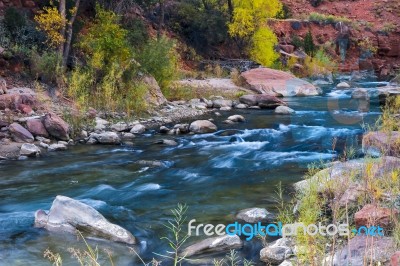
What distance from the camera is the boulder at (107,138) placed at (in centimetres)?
1189

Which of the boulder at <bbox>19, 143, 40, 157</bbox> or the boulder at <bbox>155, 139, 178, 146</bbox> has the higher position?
the boulder at <bbox>19, 143, 40, 157</bbox>

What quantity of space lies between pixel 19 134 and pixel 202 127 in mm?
4765

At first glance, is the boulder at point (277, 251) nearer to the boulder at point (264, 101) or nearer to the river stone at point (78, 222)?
the river stone at point (78, 222)

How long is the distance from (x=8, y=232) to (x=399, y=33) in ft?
132

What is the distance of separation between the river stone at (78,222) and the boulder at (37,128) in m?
5.58

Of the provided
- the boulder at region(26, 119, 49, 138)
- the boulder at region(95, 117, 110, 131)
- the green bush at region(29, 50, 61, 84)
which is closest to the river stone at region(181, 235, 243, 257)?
the boulder at region(26, 119, 49, 138)

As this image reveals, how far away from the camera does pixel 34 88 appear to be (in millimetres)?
15148

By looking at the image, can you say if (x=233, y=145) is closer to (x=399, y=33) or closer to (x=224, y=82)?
(x=224, y=82)

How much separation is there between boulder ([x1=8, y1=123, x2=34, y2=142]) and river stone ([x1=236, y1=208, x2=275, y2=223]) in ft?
21.9

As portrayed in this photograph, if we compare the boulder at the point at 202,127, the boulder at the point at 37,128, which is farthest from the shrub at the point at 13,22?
the boulder at the point at 202,127

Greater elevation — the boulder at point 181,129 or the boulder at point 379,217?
the boulder at point 379,217

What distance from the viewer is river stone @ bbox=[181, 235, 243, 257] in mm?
5391

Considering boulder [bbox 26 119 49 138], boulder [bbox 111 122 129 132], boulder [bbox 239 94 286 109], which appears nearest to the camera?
boulder [bbox 26 119 49 138]

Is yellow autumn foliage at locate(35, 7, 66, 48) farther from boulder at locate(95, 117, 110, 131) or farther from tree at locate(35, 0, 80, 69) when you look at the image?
boulder at locate(95, 117, 110, 131)
